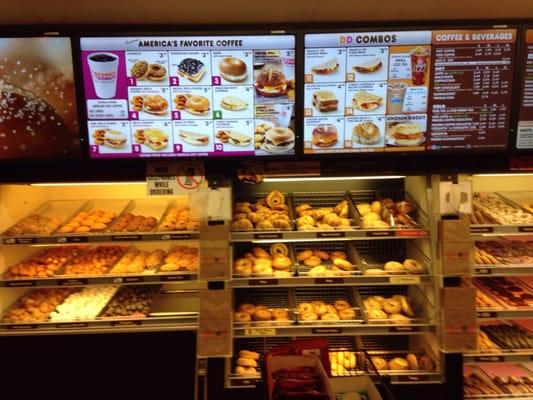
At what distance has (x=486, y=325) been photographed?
3766 mm

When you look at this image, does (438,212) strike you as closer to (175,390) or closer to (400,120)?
(400,120)

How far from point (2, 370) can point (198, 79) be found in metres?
2.48

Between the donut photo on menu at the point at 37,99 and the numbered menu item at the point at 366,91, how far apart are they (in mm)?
1616

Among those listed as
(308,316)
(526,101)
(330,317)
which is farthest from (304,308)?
(526,101)

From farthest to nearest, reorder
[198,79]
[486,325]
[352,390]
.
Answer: [486,325] → [198,79] → [352,390]

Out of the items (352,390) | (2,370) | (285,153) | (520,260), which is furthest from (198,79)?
(520,260)

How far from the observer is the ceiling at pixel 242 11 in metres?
3.06

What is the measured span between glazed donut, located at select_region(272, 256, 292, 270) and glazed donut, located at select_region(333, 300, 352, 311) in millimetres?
519

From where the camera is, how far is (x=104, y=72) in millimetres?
3041

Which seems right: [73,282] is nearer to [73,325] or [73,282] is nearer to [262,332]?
[73,325]

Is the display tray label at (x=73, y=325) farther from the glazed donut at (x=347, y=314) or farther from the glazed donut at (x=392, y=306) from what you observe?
the glazed donut at (x=392, y=306)

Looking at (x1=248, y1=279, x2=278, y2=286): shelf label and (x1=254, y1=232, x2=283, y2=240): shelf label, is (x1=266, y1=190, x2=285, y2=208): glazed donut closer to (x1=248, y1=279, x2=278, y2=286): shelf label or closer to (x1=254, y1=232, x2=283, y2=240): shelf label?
(x1=254, y1=232, x2=283, y2=240): shelf label

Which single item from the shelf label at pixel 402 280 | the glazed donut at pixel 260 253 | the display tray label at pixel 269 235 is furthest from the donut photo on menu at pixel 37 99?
the shelf label at pixel 402 280

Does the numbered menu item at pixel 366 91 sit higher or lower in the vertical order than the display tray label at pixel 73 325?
higher
